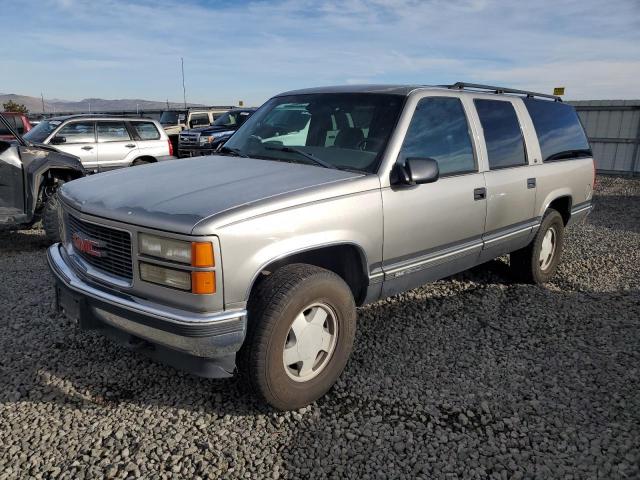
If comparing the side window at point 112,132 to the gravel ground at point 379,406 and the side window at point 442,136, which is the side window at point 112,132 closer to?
the gravel ground at point 379,406

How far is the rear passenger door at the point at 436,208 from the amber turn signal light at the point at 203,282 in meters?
1.20

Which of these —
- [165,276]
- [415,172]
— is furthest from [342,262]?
[165,276]

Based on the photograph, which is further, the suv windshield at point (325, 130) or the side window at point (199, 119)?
the side window at point (199, 119)

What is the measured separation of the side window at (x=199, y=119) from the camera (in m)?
19.5

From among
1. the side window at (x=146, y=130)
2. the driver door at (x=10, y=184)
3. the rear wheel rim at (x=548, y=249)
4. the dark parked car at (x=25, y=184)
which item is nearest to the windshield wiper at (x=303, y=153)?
the rear wheel rim at (x=548, y=249)

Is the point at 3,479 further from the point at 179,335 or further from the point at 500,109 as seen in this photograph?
the point at 500,109

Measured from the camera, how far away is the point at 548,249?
5.24 metres

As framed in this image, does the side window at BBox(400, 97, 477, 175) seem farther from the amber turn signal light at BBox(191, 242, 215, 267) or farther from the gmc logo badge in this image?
the gmc logo badge

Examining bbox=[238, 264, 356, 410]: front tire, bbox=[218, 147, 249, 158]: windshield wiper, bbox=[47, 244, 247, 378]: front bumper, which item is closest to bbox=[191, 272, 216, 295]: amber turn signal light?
bbox=[47, 244, 247, 378]: front bumper

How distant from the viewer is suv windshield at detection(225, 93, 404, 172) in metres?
3.34

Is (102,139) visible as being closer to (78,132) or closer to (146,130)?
(78,132)

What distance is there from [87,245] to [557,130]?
4.45 metres

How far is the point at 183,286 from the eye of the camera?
96.1 inches

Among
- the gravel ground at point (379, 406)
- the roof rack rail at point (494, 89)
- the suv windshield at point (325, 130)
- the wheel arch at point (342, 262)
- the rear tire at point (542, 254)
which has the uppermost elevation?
the roof rack rail at point (494, 89)
